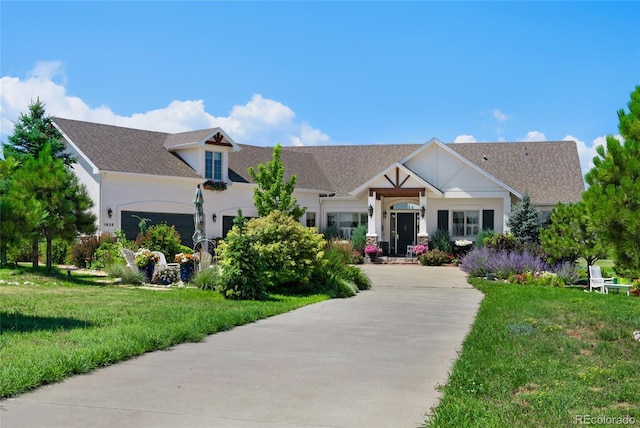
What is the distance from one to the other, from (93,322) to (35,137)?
18.6 metres

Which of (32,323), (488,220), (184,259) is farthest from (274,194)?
(32,323)

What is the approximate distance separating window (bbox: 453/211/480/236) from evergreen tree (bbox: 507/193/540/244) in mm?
2456

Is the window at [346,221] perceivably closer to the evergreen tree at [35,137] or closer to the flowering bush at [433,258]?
the flowering bush at [433,258]

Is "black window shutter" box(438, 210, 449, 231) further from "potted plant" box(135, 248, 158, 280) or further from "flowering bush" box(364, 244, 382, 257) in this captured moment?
"potted plant" box(135, 248, 158, 280)

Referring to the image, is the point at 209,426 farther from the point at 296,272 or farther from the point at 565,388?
the point at 296,272

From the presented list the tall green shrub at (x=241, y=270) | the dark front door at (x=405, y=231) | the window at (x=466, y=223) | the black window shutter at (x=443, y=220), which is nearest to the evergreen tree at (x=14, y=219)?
the tall green shrub at (x=241, y=270)

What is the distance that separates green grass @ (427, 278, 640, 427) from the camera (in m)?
5.80

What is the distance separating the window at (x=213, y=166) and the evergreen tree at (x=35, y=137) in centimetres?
594

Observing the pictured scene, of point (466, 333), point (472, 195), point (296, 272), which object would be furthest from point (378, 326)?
point (472, 195)

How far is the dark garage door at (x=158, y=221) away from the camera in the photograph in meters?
26.4

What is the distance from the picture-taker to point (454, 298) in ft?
54.6

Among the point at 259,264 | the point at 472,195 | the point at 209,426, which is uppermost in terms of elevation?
the point at 472,195

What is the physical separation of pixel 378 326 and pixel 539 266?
38.7ft
